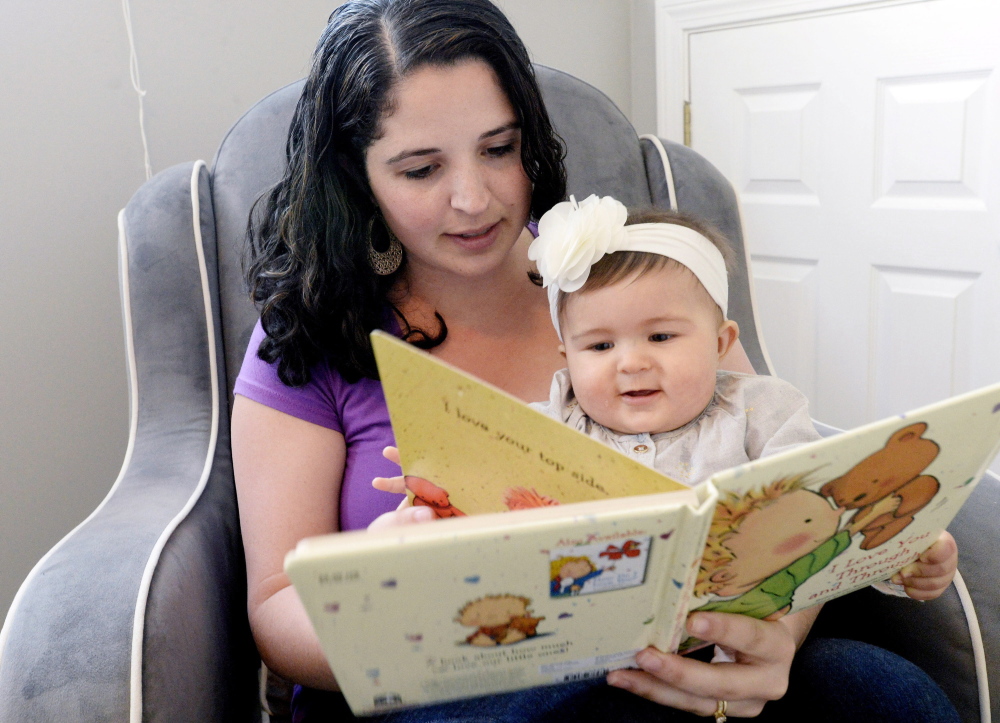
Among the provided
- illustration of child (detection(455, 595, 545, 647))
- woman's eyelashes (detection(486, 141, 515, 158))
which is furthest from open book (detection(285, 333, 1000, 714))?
woman's eyelashes (detection(486, 141, 515, 158))

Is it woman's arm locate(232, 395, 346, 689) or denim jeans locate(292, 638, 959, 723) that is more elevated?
woman's arm locate(232, 395, 346, 689)

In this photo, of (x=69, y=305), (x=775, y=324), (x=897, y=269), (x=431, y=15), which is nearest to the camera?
(x=431, y=15)

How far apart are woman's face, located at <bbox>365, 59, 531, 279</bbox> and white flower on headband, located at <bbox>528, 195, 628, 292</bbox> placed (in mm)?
89

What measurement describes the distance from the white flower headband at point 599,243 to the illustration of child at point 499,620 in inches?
17.2

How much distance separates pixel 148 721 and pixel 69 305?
1.13m

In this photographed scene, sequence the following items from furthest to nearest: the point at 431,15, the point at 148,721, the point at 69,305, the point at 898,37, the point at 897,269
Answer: the point at 897,269 → the point at 898,37 → the point at 69,305 → the point at 431,15 → the point at 148,721

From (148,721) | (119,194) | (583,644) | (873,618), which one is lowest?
(873,618)

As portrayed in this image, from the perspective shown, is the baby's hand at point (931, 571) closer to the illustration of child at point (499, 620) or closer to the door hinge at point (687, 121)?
the illustration of child at point (499, 620)

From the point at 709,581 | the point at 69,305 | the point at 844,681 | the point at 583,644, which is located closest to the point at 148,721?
the point at 583,644

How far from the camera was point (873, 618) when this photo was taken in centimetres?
107

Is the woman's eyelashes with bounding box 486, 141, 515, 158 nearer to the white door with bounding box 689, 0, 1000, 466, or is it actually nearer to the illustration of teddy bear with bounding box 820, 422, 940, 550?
the illustration of teddy bear with bounding box 820, 422, 940, 550

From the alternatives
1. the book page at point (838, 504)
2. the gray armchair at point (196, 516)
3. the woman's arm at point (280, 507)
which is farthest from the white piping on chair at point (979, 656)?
the woman's arm at point (280, 507)

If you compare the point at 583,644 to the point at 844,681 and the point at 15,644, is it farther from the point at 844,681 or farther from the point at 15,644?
the point at 15,644

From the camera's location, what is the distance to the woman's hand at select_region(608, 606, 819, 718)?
0.72m
